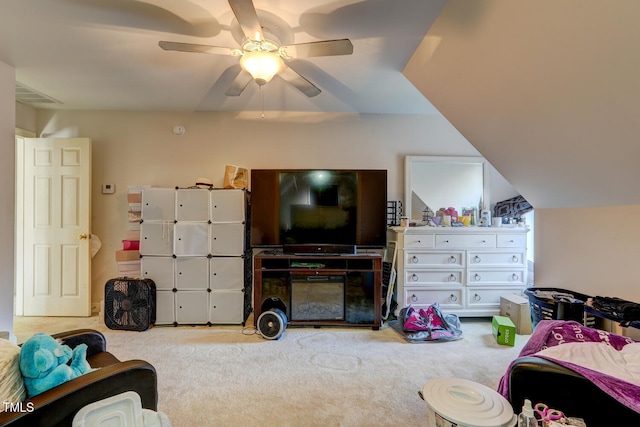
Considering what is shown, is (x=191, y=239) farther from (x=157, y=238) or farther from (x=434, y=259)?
(x=434, y=259)

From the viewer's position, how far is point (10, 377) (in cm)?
101

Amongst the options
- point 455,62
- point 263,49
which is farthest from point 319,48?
point 455,62

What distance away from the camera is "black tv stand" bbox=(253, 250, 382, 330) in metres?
2.87

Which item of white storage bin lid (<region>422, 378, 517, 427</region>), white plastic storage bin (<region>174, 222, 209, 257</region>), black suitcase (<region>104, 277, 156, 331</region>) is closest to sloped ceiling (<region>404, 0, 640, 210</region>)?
white storage bin lid (<region>422, 378, 517, 427</region>)

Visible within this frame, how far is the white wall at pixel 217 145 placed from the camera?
3395 mm

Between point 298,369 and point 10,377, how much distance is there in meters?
1.60

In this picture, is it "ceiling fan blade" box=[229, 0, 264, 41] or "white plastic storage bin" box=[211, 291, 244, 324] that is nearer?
"ceiling fan blade" box=[229, 0, 264, 41]

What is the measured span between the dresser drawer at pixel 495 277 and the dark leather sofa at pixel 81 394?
3.02 metres

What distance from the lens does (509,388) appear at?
1.16 metres

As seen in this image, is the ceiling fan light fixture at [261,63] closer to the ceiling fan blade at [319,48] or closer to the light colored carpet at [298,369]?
the ceiling fan blade at [319,48]

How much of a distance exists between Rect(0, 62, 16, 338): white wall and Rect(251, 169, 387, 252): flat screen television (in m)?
2.06

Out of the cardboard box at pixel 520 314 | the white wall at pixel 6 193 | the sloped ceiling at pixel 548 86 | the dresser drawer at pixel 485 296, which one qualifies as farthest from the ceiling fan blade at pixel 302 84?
the cardboard box at pixel 520 314

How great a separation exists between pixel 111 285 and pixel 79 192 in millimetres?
1237

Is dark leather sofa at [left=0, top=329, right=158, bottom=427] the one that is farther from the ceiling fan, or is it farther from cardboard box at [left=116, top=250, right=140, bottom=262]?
cardboard box at [left=116, top=250, right=140, bottom=262]
